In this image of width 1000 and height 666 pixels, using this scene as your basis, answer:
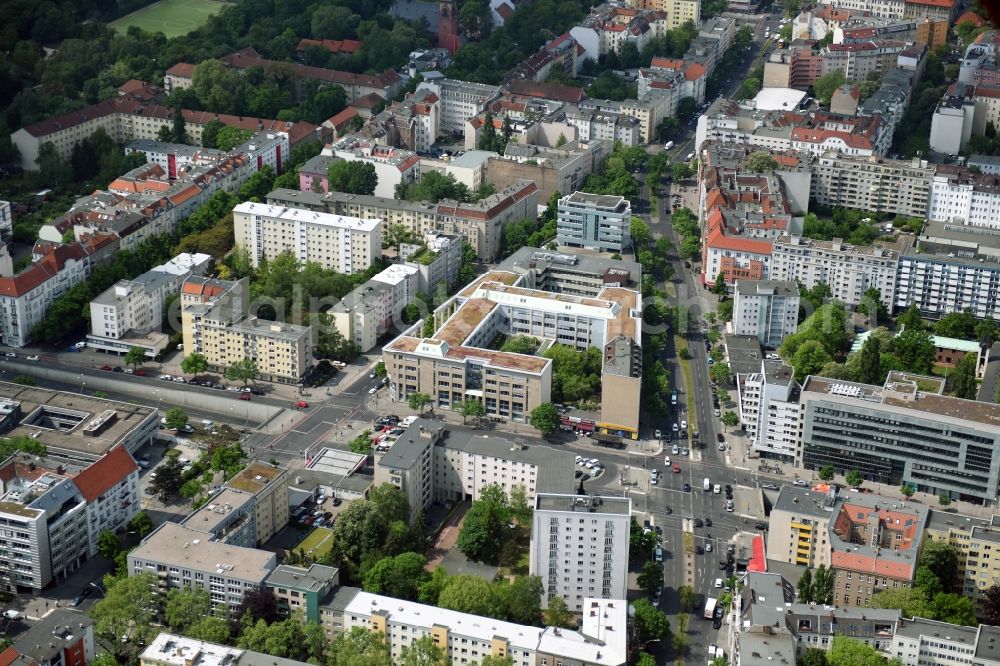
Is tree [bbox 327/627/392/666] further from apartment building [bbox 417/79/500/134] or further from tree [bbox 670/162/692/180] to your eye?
apartment building [bbox 417/79/500/134]

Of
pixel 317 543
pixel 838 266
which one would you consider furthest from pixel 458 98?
pixel 317 543

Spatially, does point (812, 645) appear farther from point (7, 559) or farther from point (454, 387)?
point (7, 559)

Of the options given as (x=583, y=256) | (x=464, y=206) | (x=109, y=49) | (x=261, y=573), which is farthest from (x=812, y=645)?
(x=109, y=49)

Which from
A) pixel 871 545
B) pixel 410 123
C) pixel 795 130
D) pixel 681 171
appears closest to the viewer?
pixel 871 545

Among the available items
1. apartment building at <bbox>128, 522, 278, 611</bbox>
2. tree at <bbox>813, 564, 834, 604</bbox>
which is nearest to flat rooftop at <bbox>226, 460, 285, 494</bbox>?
apartment building at <bbox>128, 522, 278, 611</bbox>

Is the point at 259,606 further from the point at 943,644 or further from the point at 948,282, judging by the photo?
the point at 948,282

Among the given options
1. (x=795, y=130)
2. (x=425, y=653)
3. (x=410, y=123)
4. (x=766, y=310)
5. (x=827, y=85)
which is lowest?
(x=425, y=653)

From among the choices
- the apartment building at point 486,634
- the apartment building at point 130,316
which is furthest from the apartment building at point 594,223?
the apartment building at point 486,634
